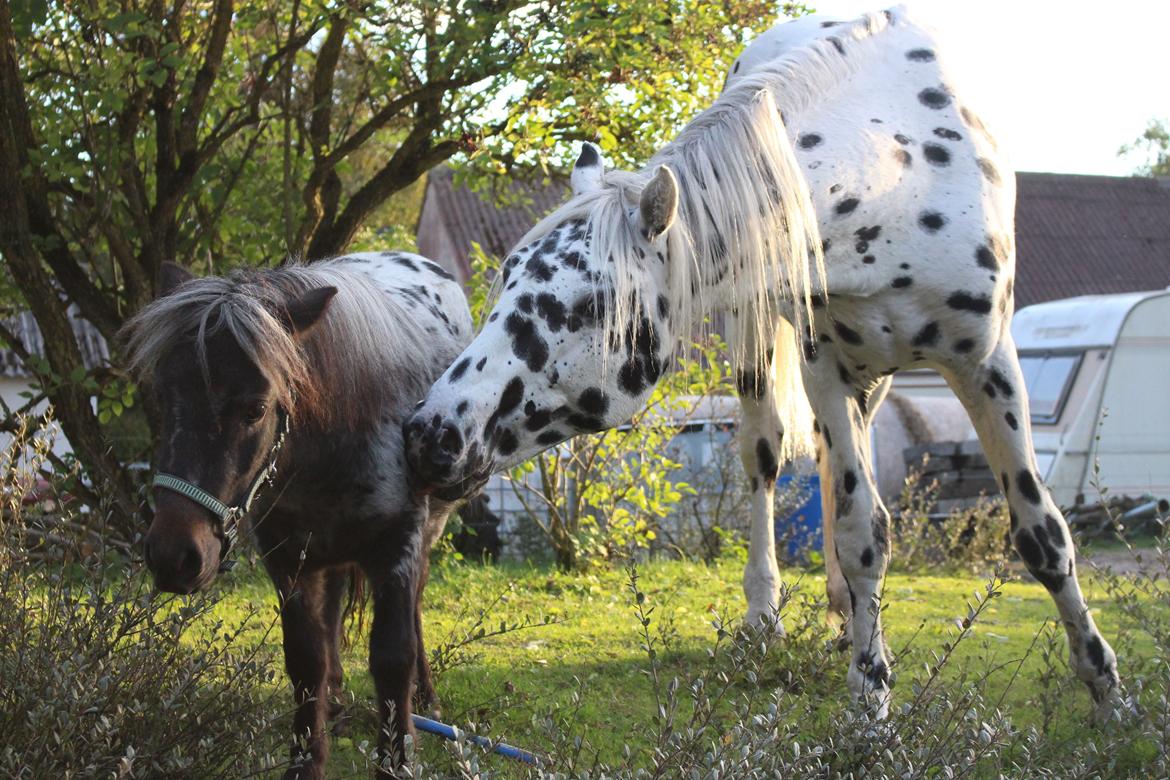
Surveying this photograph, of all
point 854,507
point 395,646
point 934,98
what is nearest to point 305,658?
point 395,646

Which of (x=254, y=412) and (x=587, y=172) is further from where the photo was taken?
(x=587, y=172)

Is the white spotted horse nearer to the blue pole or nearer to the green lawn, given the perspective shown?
the green lawn

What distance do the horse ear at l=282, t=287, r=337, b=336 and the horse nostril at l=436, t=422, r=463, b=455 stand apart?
67cm

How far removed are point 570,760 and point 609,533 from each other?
5.26 metres

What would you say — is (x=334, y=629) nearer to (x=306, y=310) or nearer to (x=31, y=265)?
(x=306, y=310)

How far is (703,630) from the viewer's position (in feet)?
19.5

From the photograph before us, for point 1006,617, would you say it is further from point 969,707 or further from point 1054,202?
point 1054,202

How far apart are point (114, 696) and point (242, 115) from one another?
452 centimetres

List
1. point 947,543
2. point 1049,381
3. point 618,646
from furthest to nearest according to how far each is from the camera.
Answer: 1. point 1049,381
2. point 947,543
3. point 618,646

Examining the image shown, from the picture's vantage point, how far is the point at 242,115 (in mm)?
6594

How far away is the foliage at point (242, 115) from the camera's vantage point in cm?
545

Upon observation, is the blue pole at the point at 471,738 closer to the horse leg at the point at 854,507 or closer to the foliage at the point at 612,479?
the horse leg at the point at 854,507

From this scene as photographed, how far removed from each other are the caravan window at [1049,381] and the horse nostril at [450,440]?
11.2m

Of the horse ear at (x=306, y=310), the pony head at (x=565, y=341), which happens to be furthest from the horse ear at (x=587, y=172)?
the horse ear at (x=306, y=310)
